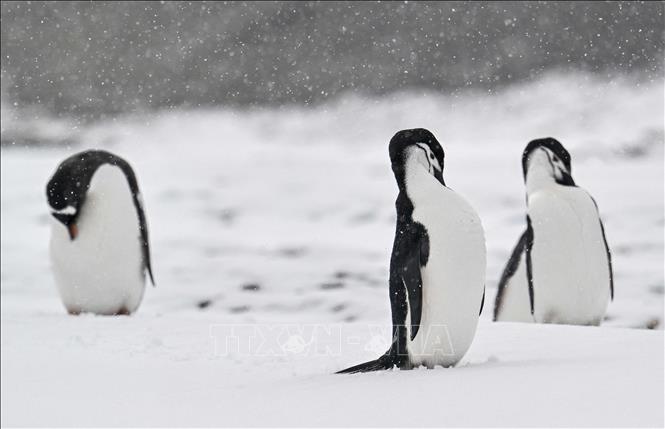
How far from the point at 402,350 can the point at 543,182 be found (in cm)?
177

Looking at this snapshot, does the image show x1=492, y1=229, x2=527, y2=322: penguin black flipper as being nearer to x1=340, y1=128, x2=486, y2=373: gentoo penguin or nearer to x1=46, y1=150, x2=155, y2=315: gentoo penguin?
x1=46, y1=150, x2=155, y2=315: gentoo penguin

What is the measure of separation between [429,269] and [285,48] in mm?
21685

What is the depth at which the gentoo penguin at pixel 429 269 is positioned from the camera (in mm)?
2377

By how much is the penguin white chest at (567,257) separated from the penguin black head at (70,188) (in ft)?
6.36

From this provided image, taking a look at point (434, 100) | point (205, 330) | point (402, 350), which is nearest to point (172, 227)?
point (205, 330)

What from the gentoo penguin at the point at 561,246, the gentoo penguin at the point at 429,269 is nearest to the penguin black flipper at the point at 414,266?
the gentoo penguin at the point at 429,269

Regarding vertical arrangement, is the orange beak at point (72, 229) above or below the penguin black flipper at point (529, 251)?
above

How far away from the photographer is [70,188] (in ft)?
13.7

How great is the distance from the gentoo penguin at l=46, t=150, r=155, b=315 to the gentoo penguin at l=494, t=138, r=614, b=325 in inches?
70.3

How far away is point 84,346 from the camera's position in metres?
3.22

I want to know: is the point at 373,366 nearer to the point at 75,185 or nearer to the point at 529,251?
the point at 529,251

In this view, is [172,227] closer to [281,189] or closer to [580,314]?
[281,189]

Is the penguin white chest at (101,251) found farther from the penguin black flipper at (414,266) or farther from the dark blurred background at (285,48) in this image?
the dark blurred background at (285,48)

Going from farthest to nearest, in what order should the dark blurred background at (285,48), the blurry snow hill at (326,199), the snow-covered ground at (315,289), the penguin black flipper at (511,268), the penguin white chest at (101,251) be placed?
the dark blurred background at (285,48)
the blurry snow hill at (326,199)
the penguin black flipper at (511,268)
the penguin white chest at (101,251)
the snow-covered ground at (315,289)
